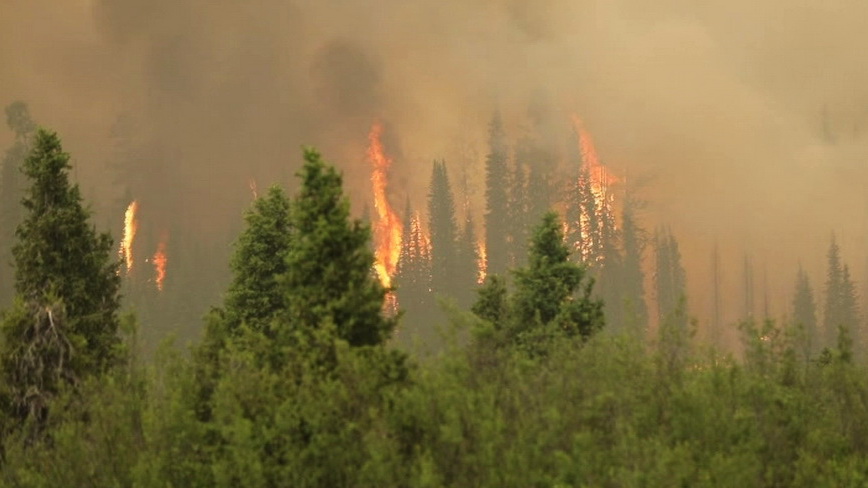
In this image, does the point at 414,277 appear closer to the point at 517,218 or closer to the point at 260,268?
the point at 517,218

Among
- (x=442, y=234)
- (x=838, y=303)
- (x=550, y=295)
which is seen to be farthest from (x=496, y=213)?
(x=550, y=295)

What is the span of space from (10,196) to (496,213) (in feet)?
230

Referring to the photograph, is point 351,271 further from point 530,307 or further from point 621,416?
point 530,307

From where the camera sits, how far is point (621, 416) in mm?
26547

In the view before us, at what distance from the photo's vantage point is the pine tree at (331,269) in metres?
28.9

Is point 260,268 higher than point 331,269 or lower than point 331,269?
higher

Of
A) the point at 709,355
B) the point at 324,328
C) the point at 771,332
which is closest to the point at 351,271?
the point at 324,328

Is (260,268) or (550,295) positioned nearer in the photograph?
(550,295)

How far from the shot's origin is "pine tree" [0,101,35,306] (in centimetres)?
12438

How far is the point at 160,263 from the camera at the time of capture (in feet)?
517

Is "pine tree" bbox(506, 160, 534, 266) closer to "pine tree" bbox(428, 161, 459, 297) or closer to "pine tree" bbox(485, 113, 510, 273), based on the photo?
"pine tree" bbox(485, 113, 510, 273)

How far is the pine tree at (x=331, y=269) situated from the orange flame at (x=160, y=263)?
5015 inches

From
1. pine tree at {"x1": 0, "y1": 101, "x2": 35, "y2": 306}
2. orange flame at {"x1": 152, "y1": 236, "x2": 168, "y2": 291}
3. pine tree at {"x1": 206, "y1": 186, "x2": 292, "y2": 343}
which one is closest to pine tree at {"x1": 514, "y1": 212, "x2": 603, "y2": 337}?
pine tree at {"x1": 206, "y1": 186, "x2": 292, "y2": 343}

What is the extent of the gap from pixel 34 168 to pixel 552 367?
2355 centimetres
